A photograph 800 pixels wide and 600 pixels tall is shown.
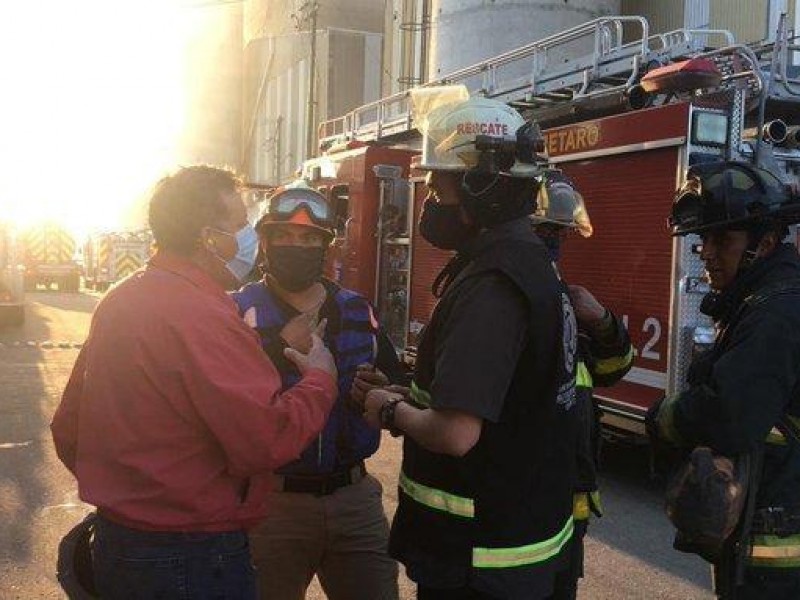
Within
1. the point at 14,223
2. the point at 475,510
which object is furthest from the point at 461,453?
the point at 14,223

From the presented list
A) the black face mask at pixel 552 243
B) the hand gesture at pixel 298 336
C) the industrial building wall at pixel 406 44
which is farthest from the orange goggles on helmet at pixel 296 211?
the industrial building wall at pixel 406 44

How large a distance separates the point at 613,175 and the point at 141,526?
486 centimetres

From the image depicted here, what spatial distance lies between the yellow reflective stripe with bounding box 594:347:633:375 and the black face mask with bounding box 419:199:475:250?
1.12 m

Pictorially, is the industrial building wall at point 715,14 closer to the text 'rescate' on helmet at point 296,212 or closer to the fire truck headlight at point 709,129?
the fire truck headlight at point 709,129

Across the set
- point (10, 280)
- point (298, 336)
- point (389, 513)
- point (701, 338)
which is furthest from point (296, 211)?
point (10, 280)

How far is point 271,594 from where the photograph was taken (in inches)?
109

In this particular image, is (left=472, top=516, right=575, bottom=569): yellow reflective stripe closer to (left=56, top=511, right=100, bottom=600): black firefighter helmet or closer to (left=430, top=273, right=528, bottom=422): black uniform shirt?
(left=430, top=273, right=528, bottom=422): black uniform shirt

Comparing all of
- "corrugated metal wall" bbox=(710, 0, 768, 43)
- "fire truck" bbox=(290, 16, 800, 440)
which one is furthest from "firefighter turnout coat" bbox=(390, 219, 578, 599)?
"corrugated metal wall" bbox=(710, 0, 768, 43)

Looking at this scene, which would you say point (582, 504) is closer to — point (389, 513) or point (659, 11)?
point (389, 513)

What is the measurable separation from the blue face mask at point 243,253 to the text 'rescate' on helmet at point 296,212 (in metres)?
0.45

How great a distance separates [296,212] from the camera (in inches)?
120

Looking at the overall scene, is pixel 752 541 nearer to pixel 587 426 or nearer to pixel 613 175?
pixel 587 426

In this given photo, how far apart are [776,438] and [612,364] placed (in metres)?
0.88

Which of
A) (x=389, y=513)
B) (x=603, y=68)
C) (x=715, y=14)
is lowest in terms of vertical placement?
(x=389, y=513)
